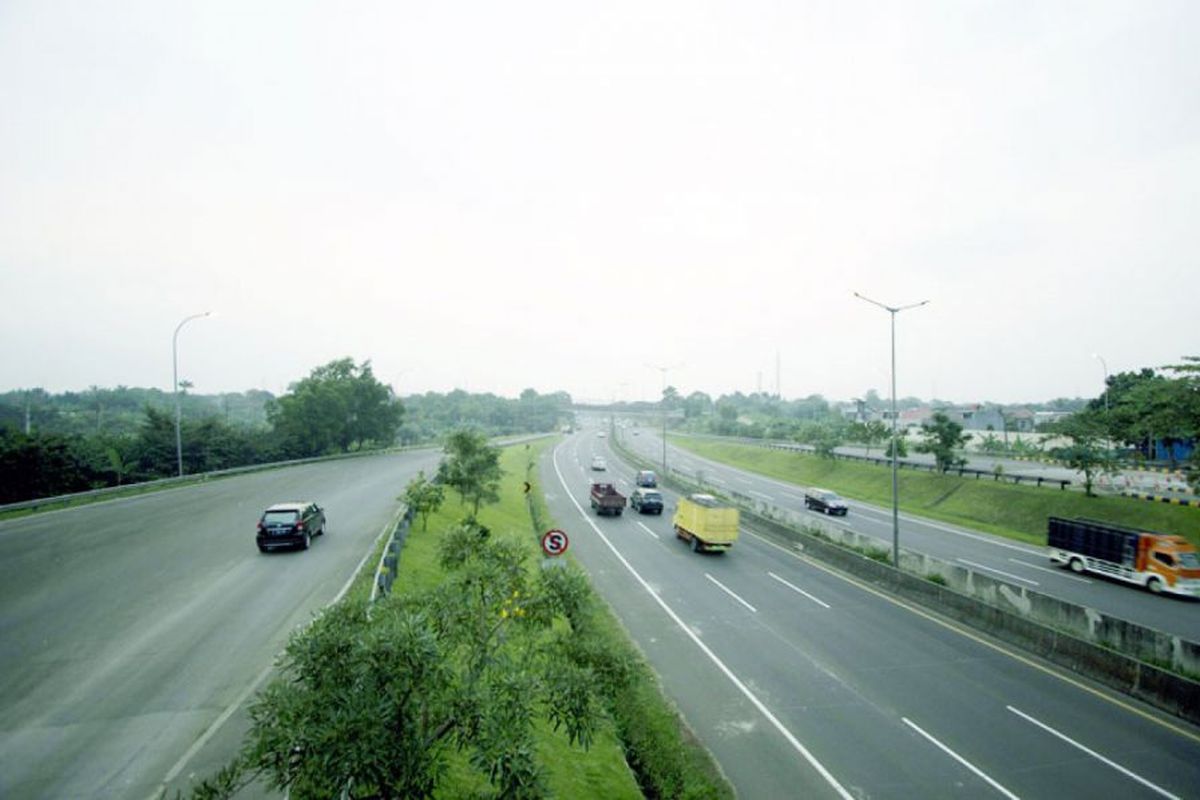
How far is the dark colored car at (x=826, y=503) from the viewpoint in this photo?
41719 millimetres

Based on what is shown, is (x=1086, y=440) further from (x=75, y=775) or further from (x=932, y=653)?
(x=75, y=775)

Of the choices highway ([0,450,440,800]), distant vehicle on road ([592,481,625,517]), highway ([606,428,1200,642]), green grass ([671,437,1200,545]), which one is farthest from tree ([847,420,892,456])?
highway ([0,450,440,800])

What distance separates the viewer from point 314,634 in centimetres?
624

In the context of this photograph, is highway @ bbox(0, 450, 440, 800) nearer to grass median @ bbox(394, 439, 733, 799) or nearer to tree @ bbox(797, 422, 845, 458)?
grass median @ bbox(394, 439, 733, 799)

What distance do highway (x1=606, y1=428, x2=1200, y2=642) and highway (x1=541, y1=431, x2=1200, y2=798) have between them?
24.1 ft

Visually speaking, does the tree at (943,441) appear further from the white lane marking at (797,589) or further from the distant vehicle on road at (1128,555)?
the white lane marking at (797,589)

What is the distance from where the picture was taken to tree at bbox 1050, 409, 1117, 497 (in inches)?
1416

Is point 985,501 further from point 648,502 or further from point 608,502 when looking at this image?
point 608,502

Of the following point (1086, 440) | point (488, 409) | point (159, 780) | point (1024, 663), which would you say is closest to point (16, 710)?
point (159, 780)

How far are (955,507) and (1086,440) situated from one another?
9841 mm

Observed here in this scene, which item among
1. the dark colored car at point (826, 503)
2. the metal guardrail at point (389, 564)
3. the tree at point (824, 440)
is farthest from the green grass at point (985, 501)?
the metal guardrail at point (389, 564)

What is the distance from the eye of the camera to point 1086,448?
119 ft

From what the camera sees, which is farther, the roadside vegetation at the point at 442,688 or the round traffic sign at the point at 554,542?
the round traffic sign at the point at 554,542

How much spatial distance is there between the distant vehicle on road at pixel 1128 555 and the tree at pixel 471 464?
87.1ft
